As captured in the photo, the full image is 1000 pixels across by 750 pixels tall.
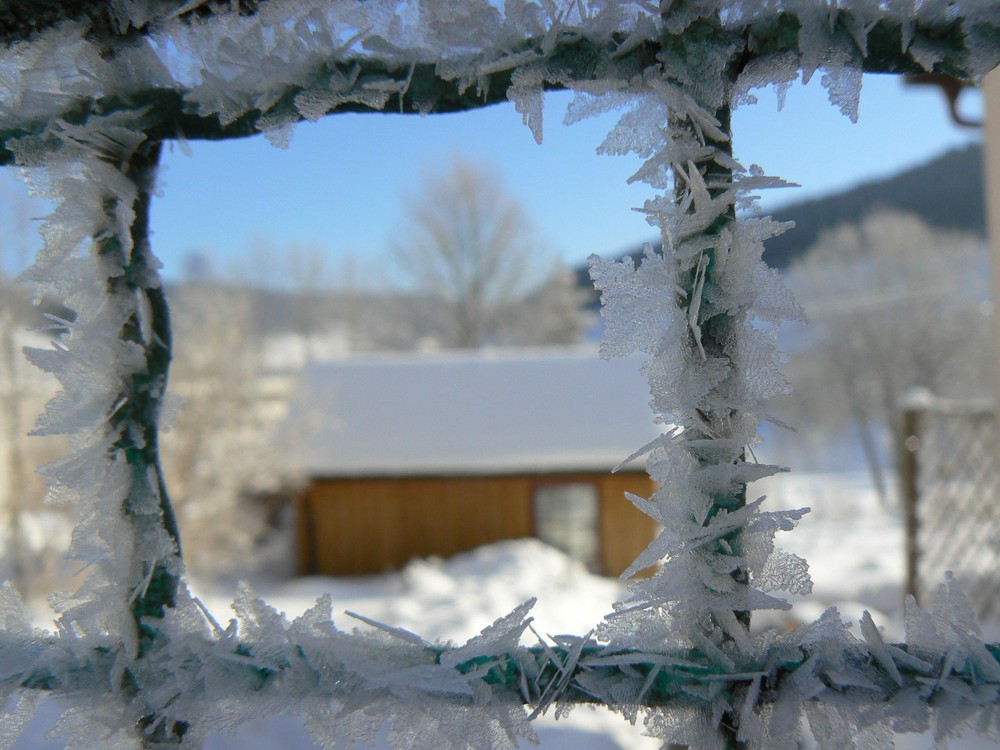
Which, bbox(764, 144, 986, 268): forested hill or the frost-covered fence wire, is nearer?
the frost-covered fence wire

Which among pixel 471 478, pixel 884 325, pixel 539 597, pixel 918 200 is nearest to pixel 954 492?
pixel 539 597

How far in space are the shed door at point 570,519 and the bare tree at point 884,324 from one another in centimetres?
1340

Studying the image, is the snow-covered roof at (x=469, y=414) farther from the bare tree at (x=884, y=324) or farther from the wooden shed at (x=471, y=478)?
the bare tree at (x=884, y=324)

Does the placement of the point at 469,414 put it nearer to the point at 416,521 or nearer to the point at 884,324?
the point at 416,521

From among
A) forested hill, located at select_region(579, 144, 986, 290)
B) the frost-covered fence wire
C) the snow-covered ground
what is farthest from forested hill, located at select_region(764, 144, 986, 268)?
the frost-covered fence wire

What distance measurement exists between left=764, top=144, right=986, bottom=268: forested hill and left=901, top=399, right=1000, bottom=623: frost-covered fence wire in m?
19.0

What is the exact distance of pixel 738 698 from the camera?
1.48 feet

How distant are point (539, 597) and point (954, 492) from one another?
2.76 m

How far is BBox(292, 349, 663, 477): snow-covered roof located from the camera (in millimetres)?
8648

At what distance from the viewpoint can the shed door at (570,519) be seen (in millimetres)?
8422

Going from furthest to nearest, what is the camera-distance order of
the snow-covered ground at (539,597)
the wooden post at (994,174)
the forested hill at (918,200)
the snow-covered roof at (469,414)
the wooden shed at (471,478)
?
the forested hill at (918,200) < the snow-covered roof at (469,414) < the wooden shed at (471,478) < the wooden post at (994,174) < the snow-covered ground at (539,597)

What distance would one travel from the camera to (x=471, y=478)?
8.67 m

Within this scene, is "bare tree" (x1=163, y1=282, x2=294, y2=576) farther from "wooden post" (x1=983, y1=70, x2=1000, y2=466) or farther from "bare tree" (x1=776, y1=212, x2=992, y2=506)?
"bare tree" (x1=776, y1=212, x2=992, y2=506)

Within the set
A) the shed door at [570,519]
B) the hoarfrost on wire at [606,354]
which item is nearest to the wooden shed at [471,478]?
the shed door at [570,519]
